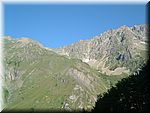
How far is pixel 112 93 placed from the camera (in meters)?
52.4

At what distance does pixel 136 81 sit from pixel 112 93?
303 inches

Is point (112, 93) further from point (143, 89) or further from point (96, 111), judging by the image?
point (143, 89)

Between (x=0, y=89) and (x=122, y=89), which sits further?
(x=122, y=89)

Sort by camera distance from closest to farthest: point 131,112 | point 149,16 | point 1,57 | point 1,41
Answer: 1. point 1,57
2. point 1,41
3. point 149,16
4. point 131,112

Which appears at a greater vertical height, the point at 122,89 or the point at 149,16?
the point at 149,16

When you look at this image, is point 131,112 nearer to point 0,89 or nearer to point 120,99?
point 120,99

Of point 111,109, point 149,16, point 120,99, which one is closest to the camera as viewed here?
point 149,16

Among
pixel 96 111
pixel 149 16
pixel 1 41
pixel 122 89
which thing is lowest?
pixel 96 111

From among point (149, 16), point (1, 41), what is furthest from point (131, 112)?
point (1, 41)

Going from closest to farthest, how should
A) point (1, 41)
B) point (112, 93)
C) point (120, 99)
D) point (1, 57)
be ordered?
point (1, 57) → point (1, 41) → point (120, 99) → point (112, 93)

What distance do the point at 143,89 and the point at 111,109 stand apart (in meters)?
5.83

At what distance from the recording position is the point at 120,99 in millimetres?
48312

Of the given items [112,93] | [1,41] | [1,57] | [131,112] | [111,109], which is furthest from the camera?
[112,93]

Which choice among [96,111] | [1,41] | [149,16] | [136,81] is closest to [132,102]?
[136,81]
